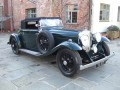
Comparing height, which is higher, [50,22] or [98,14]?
[98,14]

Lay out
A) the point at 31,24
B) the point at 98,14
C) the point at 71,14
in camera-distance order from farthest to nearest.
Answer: the point at 71,14
the point at 98,14
the point at 31,24

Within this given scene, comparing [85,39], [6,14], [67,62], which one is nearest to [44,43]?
[67,62]

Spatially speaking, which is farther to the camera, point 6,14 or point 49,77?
point 6,14

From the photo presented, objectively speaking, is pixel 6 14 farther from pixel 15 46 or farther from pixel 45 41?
pixel 45 41

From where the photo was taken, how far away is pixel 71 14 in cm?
1169

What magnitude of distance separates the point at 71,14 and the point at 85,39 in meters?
7.67

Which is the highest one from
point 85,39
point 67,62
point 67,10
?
point 67,10

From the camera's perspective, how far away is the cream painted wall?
10.8m

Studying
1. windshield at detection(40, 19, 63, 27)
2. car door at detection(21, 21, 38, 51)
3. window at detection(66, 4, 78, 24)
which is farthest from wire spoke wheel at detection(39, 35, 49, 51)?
window at detection(66, 4, 78, 24)

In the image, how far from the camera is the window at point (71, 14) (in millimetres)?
11508

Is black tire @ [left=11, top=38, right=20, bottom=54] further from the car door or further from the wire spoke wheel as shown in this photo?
the wire spoke wheel

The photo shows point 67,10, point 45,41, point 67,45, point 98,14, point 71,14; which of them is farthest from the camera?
point 67,10

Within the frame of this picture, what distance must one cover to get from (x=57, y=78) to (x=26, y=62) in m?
1.73

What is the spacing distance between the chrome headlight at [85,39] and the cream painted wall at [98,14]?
6.68 metres
